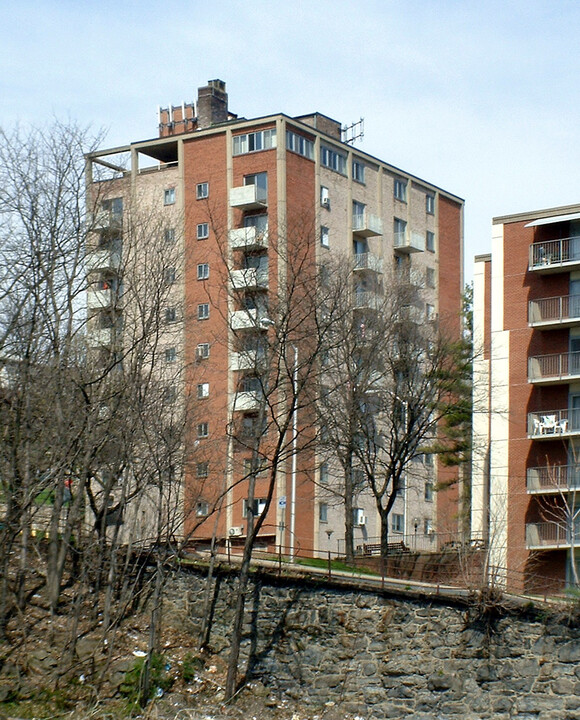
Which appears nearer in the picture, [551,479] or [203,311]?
[551,479]

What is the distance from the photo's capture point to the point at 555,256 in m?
40.8

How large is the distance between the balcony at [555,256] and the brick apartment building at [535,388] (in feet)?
0.12

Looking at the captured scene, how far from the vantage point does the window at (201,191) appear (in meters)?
60.5

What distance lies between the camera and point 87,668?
30281 mm

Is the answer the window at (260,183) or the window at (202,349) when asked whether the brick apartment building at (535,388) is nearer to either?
the window at (202,349)

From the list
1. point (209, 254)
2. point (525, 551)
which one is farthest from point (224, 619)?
point (209, 254)

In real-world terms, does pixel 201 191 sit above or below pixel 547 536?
above

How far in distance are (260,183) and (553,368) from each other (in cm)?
2344

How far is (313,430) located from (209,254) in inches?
622

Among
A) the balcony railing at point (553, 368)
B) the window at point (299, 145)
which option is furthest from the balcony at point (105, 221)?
the window at point (299, 145)

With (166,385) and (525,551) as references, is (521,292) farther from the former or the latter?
(166,385)

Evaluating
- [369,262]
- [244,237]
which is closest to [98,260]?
[244,237]

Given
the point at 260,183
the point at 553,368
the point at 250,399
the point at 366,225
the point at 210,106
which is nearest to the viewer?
the point at 250,399

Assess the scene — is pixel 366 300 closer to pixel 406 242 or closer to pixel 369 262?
pixel 369 262
